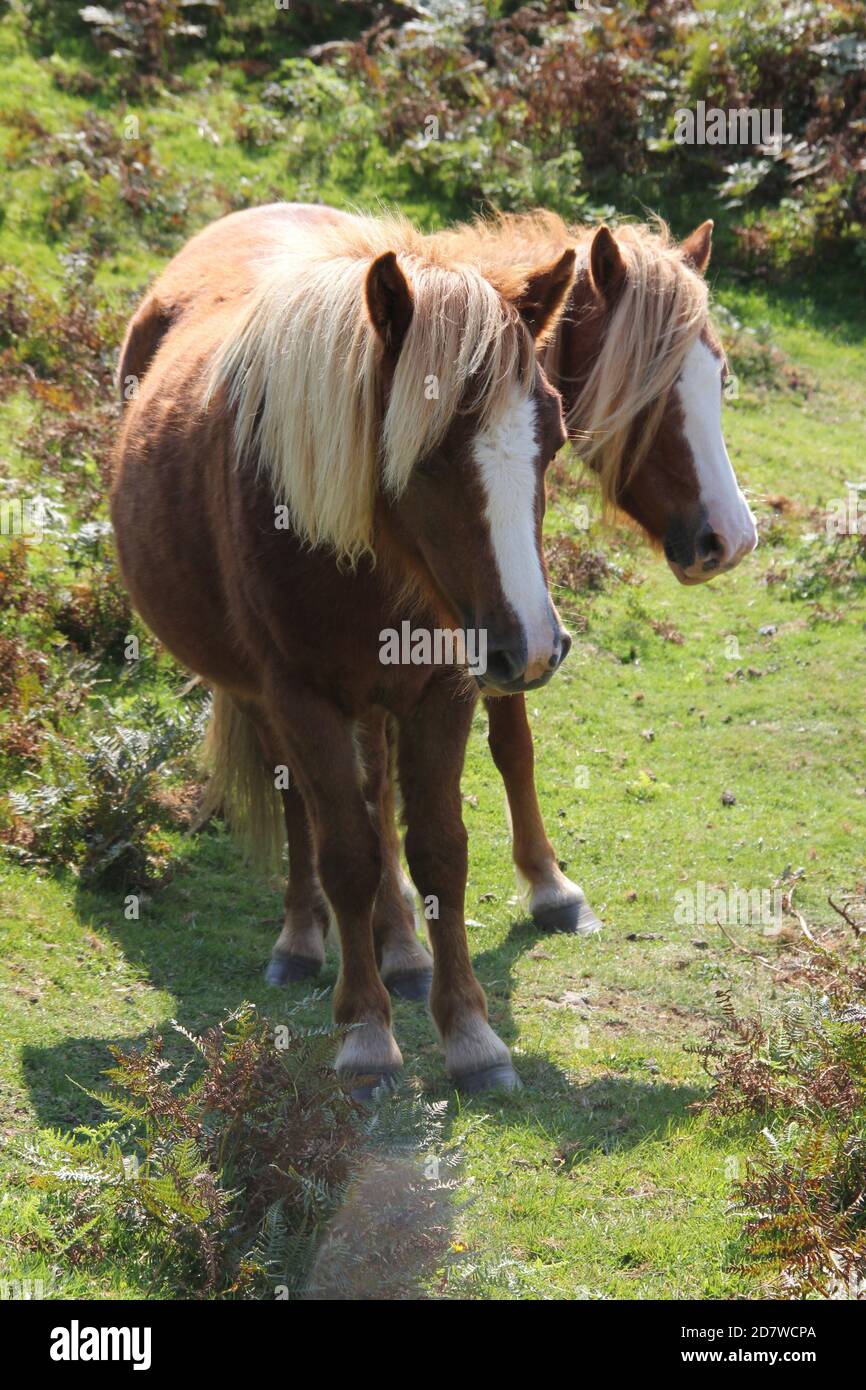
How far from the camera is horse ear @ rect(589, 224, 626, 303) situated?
5.34 meters

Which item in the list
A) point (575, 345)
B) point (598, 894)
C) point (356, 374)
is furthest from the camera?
point (598, 894)

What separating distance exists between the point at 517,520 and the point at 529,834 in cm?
286

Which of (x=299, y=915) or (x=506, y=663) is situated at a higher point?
(x=506, y=663)

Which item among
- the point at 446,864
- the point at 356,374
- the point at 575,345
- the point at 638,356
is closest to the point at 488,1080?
the point at 446,864

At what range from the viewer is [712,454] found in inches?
209

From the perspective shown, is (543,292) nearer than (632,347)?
Yes

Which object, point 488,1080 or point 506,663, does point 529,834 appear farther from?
point 506,663

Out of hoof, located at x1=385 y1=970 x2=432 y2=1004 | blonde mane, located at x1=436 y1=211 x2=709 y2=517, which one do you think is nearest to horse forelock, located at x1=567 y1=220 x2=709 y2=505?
blonde mane, located at x1=436 y1=211 x2=709 y2=517

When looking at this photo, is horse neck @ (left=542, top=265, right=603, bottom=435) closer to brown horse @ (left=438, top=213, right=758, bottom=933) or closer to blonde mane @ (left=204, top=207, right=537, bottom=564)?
brown horse @ (left=438, top=213, right=758, bottom=933)

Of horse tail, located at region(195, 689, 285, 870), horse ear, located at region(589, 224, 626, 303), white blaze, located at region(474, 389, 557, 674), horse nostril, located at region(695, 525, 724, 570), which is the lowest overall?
horse tail, located at region(195, 689, 285, 870)

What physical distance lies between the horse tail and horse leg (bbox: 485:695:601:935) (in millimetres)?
1031

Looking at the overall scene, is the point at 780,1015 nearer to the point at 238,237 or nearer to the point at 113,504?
the point at 113,504
